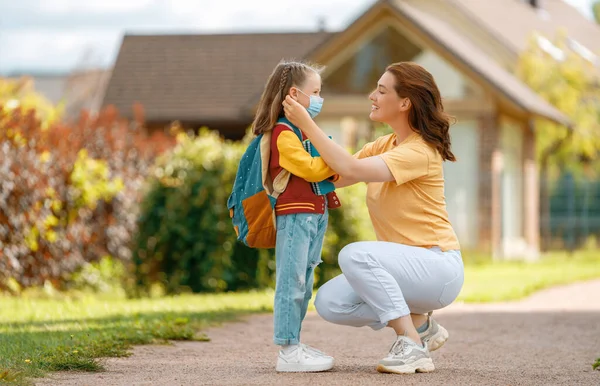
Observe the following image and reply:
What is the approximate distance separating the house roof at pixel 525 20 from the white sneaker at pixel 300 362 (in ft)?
69.2

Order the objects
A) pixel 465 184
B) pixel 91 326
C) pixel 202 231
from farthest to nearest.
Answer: pixel 465 184
pixel 202 231
pixel 91 326

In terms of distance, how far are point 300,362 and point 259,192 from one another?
0.90 meters

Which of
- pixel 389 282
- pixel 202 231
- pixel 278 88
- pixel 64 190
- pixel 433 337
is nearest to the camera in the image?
pixel 389 282

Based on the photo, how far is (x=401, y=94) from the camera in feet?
19.1

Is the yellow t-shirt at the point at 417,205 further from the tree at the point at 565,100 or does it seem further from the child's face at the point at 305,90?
the tree at the point at 565,100

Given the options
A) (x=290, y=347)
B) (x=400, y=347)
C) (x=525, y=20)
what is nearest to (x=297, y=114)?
(x=290, y=347)

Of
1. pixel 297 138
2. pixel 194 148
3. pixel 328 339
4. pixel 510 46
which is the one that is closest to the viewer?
pixel 297 138

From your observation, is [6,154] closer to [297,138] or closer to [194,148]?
[194,148]

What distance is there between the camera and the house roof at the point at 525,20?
27.9 metres

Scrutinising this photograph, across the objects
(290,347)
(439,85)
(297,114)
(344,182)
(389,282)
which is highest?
(439,85)

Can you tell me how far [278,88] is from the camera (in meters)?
5.66

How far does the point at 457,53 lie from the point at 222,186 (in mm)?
8626

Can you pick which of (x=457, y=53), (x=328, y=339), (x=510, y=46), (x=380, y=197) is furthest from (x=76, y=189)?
(x=510, y=46)

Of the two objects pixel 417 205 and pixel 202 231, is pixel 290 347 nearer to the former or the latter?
pixel 417 205
